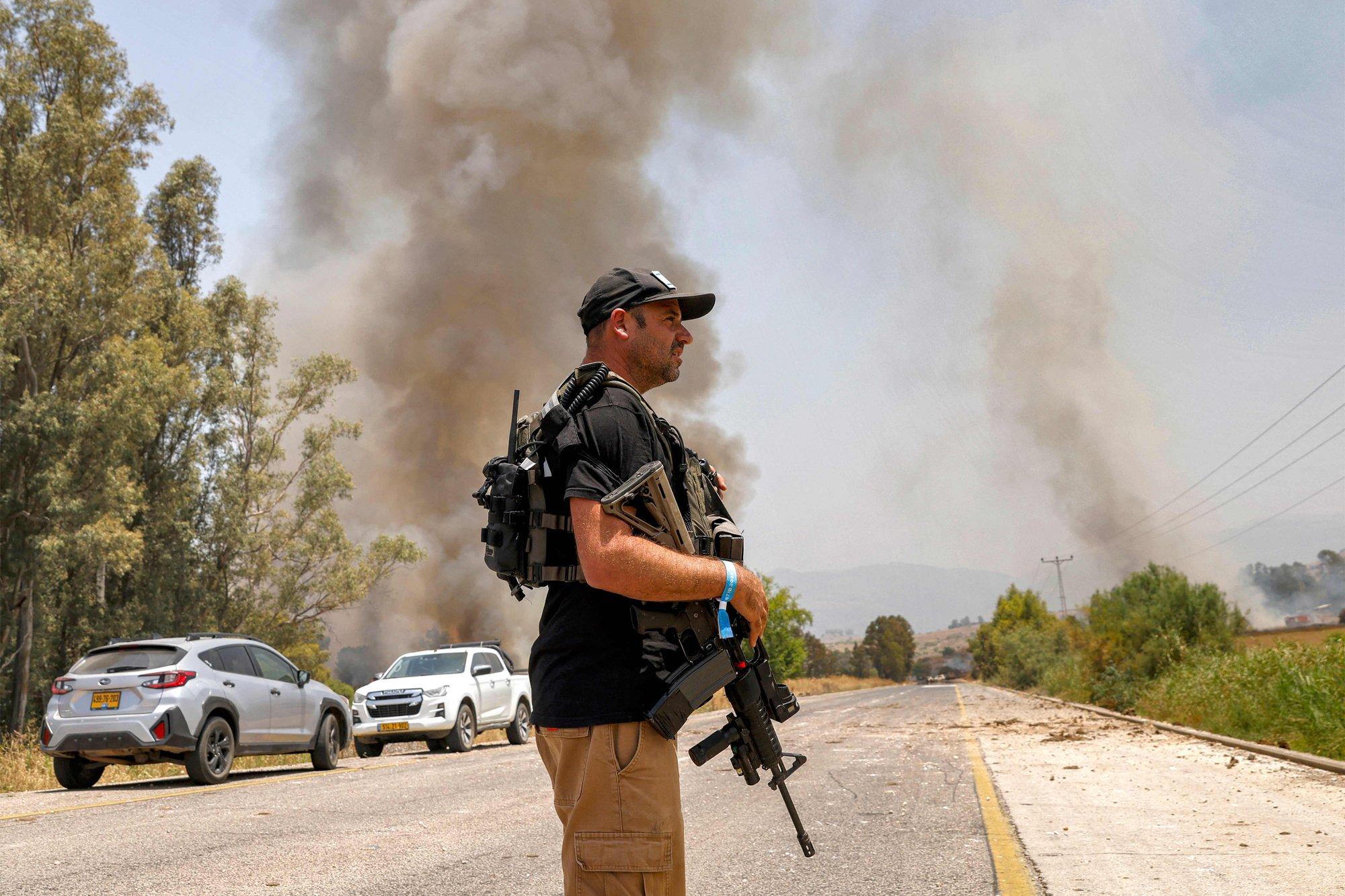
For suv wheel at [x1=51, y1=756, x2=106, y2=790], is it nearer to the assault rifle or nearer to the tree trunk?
the assault rifle

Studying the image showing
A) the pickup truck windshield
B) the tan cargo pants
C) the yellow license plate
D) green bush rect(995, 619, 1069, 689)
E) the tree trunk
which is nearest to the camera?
the tan cargo pants

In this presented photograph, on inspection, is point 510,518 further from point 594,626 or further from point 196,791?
point 196,791

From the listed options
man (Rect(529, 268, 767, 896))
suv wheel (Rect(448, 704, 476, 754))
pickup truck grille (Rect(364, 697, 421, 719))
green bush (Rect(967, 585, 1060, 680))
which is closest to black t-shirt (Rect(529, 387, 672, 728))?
man (Rect(529, 268, 767, 896))

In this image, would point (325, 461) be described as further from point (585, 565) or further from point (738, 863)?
point (585, 565)

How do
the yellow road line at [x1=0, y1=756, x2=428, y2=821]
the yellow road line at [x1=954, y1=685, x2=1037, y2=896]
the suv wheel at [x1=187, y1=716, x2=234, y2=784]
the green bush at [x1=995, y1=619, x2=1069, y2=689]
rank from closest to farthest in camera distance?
1. the yellow road line at [x1=954, y1=685, x2=1037, y2=896]
2. the yellow road line at [x1=0, y1=756, x2=428, y2=821]
3. the suv wheel at [x1=187, y1=716, x2=234, y2=784]
4. the green bush at [x1=995, y1=619, x2=1069, y2=689]

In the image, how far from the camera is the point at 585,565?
→ 2.01 metres

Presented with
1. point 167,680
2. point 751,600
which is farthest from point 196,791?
point 751,600

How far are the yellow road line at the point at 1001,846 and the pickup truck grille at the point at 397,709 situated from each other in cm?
775

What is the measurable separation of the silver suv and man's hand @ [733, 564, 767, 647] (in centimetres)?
846

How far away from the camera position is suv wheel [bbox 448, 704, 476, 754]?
564 inches

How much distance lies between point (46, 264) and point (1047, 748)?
807 inches

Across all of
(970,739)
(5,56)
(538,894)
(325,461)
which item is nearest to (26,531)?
(325,461)

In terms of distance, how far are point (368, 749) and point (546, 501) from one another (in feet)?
46.4

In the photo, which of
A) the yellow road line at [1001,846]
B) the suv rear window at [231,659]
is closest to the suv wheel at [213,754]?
the suv rear window at [231,659]
